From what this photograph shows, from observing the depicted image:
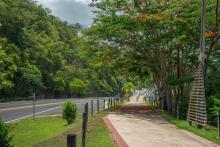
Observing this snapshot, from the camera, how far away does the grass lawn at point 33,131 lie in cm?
1703

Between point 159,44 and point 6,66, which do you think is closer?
point 159,44

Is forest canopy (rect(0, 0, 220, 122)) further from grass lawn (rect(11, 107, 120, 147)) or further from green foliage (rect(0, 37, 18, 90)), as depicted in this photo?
grass lawn (rect(11, 107, 120, 147))

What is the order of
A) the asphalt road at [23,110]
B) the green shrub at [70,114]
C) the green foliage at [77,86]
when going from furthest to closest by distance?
the green foliage at [77,86] < the asphalt road at [23,110] < the green shrub at [70,114]

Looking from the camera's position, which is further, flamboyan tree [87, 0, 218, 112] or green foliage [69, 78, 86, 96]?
green foliage [69, 78, 86, 96]

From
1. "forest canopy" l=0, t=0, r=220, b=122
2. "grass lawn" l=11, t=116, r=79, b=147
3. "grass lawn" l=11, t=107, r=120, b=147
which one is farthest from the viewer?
"forest canopy" l=0, t=0, r=220, b=122

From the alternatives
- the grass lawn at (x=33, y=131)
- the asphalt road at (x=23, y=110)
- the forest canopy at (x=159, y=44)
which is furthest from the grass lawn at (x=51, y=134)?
the forest canopy at (x=159, y=44)

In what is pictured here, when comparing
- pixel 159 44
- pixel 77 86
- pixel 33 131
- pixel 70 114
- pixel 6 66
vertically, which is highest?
pixel 6 66

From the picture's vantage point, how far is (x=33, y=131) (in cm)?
2066

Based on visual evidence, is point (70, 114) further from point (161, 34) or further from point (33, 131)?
point (161, 34)

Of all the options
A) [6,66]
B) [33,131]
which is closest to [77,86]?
[6,66]

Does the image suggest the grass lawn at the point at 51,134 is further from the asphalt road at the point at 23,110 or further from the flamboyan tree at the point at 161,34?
the flamboyan tree at the point at 161,34

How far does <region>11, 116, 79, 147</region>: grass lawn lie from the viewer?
1703cm

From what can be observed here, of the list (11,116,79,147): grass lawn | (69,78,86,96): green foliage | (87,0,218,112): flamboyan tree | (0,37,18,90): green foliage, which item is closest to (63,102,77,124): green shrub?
(11,116,79,147): grass lawn

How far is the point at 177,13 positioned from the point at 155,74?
31.6 feet
